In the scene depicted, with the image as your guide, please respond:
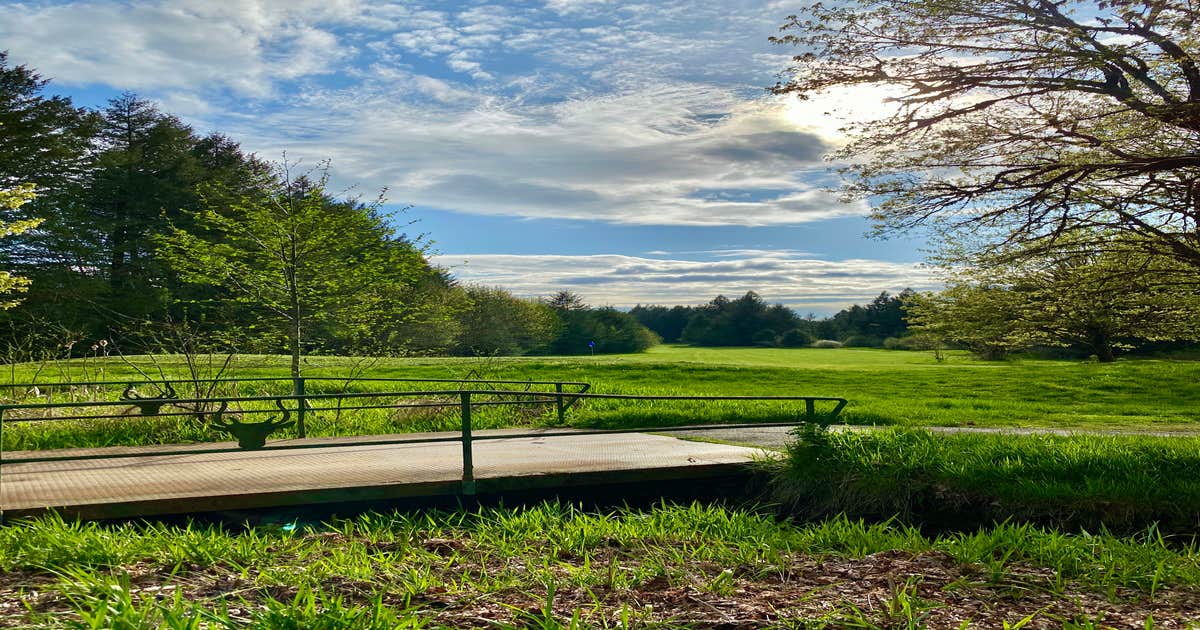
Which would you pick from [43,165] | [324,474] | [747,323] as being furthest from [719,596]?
[747,323]

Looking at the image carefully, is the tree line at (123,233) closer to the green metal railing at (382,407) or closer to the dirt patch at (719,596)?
the green metal railing at (382,407)

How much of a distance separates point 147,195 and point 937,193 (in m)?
39.9

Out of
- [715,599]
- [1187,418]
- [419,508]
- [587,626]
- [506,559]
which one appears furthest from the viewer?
[1187,418]

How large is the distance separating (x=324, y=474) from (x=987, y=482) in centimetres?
612

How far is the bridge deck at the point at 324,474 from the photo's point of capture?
23.1 feet

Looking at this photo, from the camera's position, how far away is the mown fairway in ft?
56.1

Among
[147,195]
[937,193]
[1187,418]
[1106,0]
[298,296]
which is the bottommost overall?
[1187,418]

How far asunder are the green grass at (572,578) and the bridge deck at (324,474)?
581 mm

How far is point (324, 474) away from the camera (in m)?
8.31

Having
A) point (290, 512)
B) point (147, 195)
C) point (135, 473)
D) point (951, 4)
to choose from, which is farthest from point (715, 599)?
point (147, 195)

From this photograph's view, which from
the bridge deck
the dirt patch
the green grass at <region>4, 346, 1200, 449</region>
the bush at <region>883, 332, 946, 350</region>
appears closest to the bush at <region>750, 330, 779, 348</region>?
the bush at <region>883, 332, 946, 350</region>

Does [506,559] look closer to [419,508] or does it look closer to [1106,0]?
[419,508]

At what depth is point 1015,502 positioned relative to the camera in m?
7.77

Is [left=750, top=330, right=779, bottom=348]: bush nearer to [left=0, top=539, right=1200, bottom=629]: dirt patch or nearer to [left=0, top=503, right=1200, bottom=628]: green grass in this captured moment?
[left=0, top=503, right=1200, bottom=628]: green grass
